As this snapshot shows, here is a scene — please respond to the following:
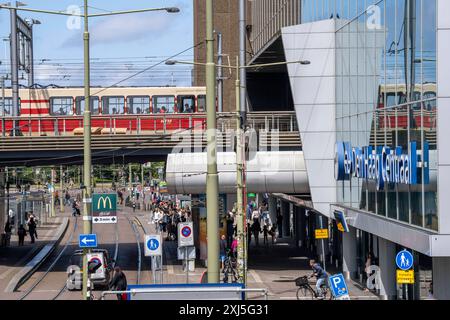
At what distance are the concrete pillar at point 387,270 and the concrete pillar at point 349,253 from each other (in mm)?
5922

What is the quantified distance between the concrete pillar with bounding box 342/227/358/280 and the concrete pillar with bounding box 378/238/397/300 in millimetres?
5922

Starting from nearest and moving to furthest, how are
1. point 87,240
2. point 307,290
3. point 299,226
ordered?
point 87,240 → point 307,290 → point 299,226

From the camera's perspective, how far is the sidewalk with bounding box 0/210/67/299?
127ft

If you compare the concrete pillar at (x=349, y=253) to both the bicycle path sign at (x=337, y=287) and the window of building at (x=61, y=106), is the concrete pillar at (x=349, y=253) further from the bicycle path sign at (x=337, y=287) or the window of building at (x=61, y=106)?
the window of building at (x=61, y=106)

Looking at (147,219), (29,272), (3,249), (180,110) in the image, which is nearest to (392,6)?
(29,272)

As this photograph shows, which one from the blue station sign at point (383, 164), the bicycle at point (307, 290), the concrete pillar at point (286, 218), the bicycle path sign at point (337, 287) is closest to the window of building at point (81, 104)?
the concrete pillar at point (286, 218)

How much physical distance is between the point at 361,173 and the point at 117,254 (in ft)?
70.4

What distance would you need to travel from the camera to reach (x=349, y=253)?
36.7 metres

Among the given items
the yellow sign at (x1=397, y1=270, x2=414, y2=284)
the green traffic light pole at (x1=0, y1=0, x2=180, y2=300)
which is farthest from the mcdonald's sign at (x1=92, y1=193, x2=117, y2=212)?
the yellow sign at (x1=397, y1=270, x2=414, y2=284)

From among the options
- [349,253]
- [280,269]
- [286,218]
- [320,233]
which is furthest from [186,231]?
[286,218]

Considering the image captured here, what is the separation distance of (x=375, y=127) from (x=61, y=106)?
25.1 meters

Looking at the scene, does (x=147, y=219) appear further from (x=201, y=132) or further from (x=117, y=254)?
(x=201, y=132)

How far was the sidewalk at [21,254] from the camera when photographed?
38.7m

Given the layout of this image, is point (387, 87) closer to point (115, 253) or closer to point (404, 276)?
point (404, 276)
